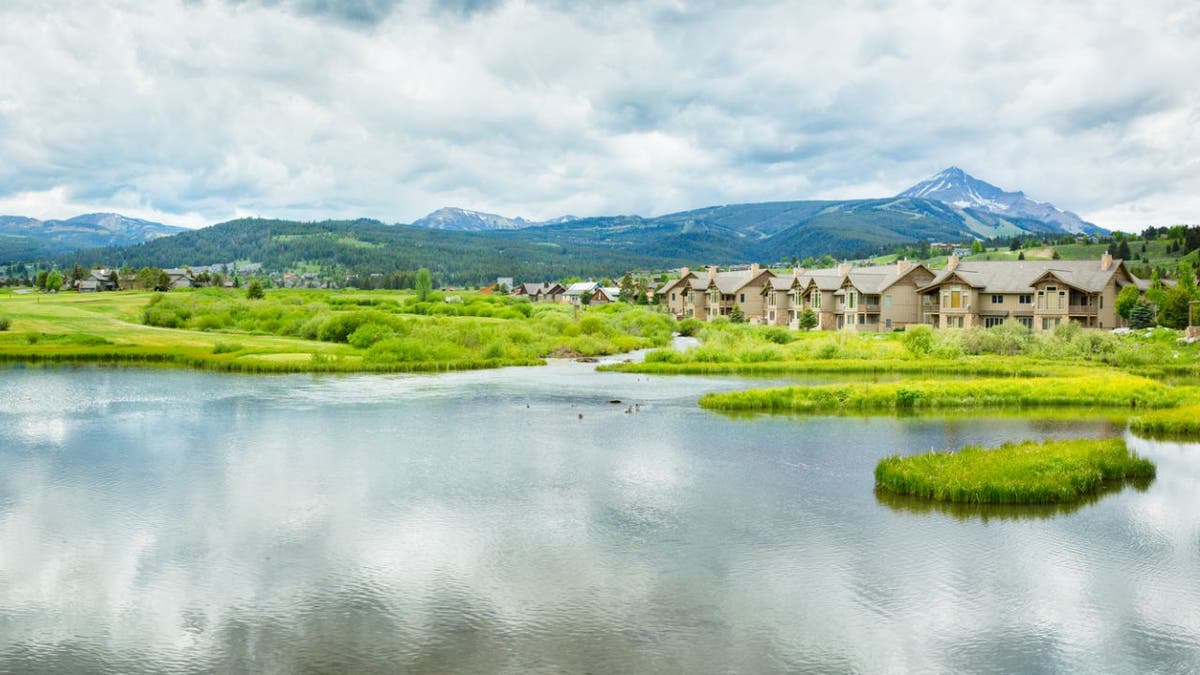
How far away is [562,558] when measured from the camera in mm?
18656

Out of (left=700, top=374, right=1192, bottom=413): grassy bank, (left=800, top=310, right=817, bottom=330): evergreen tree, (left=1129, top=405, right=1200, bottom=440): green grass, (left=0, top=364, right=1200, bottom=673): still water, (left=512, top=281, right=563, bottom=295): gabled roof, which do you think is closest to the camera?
(left=0, top=364, right=1200, bottom=673): still water

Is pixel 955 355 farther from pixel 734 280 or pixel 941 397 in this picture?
pixel 734 280

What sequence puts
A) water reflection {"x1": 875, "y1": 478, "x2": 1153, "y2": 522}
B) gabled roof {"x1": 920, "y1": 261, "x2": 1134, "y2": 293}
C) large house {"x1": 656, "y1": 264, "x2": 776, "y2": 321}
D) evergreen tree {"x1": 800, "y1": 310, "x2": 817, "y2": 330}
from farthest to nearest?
large house {"x1": 656, "y1": 264, "x2": 776, "y2": 321} → evergreen tree {"x1": 800, "y1": 310, "x2": 817, "y2": 330} → gabled roof {"x1": 920, "y1": 261, "x2": 1134, "y2": 293} → water reflection {"x1": 875, "y1": 478, "x2": 1153, "y2": 522}

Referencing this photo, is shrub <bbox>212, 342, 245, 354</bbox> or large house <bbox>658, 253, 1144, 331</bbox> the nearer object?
shrub <bbox>212, 342, 245, 354</bbox>

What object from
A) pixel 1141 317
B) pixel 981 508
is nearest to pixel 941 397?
pixel 981 508

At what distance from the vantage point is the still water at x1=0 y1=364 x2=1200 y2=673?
14422mm

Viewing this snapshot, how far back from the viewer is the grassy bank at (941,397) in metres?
38.9

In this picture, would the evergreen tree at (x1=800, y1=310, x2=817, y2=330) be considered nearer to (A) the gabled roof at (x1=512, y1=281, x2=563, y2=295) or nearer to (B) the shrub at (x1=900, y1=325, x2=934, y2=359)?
(B) the shrub at (x1=900, y1=325, x2=934, y2=359)

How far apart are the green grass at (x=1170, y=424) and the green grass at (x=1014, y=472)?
21.1 ft

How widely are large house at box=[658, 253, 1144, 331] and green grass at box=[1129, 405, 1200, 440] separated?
119ft

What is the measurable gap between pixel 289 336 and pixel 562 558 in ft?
230

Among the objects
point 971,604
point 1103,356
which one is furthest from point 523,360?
point 971,604

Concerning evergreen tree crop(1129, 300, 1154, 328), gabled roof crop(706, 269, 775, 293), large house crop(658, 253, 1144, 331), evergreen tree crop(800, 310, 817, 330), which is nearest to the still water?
large house crop(658, 253, 1144, 331)

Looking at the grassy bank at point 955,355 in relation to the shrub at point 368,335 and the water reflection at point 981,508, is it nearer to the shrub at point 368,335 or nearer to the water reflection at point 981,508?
the shrub at point 368,335
